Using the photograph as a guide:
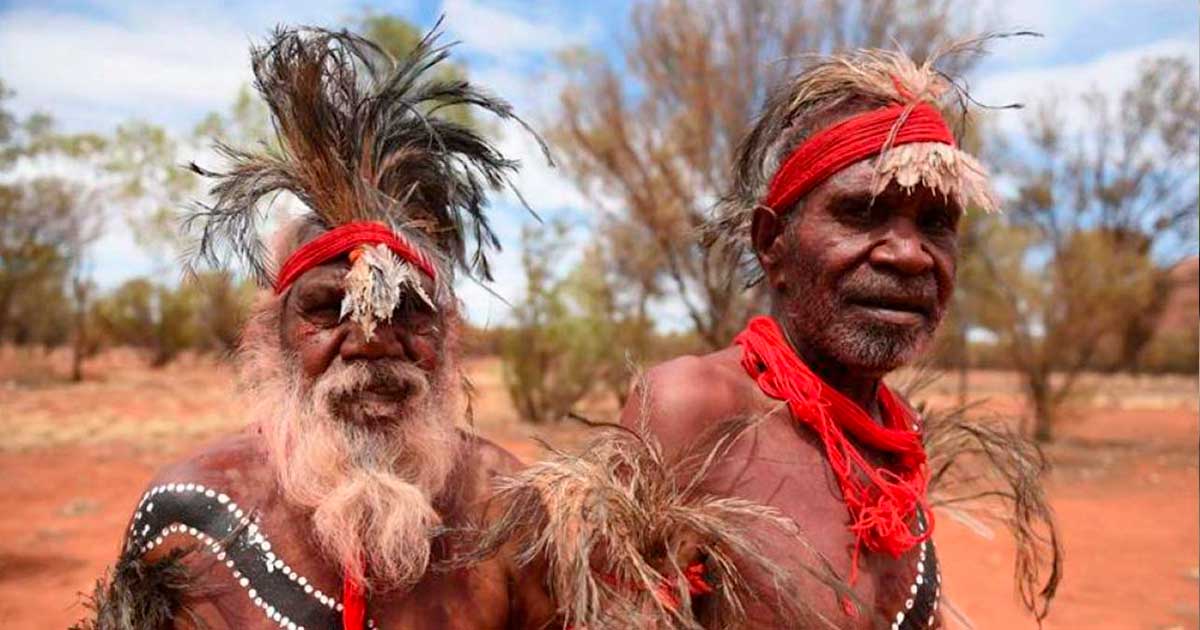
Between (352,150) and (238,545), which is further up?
(352,150)

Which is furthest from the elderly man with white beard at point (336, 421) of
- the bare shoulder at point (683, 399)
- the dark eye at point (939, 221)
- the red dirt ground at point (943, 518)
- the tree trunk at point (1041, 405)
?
the tree trunk at point (1041, 405)

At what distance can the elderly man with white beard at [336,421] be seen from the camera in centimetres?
192

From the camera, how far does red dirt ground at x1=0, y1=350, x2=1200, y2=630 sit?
587 centimetres

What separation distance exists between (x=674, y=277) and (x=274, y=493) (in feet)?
35.0

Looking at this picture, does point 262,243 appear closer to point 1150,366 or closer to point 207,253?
point 207,253

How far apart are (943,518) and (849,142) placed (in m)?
7.18

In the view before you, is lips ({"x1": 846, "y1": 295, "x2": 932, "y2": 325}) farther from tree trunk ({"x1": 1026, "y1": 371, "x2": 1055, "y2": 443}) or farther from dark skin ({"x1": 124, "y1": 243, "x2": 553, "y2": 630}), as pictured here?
tree trunk ({"x1": 1026, "y1": 371, "x2": 1055, "y2": 443})

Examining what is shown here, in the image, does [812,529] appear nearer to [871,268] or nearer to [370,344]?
[871,268]

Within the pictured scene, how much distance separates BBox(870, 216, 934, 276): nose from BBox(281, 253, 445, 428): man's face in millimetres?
1014

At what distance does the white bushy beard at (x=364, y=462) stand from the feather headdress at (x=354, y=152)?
274 mm

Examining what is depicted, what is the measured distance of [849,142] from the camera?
1.86 metres


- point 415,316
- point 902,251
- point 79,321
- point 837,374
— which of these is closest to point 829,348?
point 837,374

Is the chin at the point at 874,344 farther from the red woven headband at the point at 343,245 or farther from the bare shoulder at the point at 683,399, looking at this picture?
the red woven headband at the point at 343,245

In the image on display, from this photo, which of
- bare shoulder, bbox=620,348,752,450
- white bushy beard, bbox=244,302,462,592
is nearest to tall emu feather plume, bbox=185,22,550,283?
white bushy beard, bbox=244,302,462,592
